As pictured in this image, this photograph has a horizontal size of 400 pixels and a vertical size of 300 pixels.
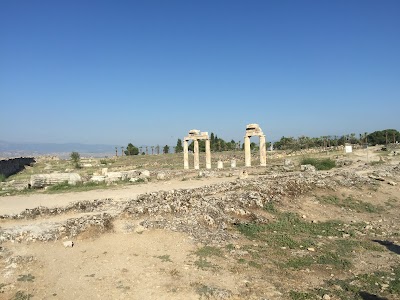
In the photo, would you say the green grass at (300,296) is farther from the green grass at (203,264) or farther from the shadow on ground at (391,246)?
the shadow on ground at (391,246)

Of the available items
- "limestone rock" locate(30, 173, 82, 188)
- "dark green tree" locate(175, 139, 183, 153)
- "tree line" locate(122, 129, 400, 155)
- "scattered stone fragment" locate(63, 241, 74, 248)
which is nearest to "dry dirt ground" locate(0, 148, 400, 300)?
"scattered stone fragment" locate(63, 241, 74, 248)

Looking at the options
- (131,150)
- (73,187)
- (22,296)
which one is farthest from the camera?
(131,150)

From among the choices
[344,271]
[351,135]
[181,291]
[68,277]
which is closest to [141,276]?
[181,291]

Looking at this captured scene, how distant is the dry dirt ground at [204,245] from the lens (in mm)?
8586

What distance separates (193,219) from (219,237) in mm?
1574

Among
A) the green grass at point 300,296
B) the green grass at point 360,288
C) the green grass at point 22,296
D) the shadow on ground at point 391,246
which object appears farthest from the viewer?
the shadow on ground at point 391,246

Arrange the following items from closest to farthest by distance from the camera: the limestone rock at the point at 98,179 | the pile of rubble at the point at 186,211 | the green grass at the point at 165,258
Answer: the green grass at the point at 165,258 < the pile of rubble at the point at 186,211 < the limestone rock at the point at 98,179

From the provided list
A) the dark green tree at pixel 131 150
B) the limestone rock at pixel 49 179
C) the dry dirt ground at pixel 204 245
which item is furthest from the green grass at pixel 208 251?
the dark green tree at pixel 131 150

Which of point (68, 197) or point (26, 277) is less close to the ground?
point (68, 197)

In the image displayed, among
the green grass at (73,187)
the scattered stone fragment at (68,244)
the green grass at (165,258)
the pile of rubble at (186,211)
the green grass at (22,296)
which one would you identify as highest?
the green grass at (73,187)

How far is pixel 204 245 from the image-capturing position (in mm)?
11234

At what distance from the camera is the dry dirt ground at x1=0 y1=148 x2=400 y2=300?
8586 mm

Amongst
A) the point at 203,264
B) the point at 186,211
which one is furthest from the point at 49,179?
the point at 203,264

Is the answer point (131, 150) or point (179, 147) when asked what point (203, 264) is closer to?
point (179, 147)
